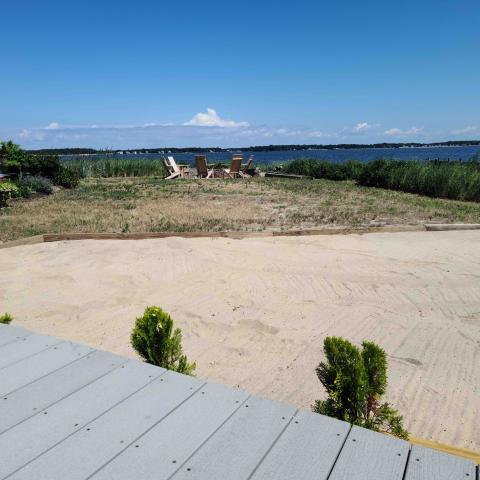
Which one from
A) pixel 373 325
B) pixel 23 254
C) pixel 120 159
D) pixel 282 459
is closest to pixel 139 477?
pixel 282 459

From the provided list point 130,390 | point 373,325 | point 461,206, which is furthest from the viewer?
point 461,206

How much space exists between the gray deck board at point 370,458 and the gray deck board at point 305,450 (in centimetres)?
3

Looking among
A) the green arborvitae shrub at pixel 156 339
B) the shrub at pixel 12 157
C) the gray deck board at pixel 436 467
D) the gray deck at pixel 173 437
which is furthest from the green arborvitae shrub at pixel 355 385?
the shrub at pixel 12 157

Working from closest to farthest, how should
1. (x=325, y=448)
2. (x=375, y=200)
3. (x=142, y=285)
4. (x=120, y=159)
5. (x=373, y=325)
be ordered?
(x=325, y=448) < (x=373, y=325) < (x=142, y=285) < (x=375, y=200) < (x=120, y=159)

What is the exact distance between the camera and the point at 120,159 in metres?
24.9

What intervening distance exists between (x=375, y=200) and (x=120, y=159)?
53.2 ft

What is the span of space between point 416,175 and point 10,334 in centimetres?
1523

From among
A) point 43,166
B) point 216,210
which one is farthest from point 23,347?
point 43,166

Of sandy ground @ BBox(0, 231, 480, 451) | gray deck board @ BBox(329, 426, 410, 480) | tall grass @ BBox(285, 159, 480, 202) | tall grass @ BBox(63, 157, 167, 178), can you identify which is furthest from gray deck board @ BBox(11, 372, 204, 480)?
tall grass @ BBox(63, 157, 167, 178)

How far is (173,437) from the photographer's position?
5.36ft

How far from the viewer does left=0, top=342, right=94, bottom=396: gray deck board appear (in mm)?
2051

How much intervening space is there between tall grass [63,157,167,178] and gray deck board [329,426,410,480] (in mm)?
23580

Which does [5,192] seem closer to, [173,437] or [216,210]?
[216,210]

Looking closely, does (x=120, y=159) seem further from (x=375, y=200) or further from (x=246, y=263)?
(x=246, y=263)
